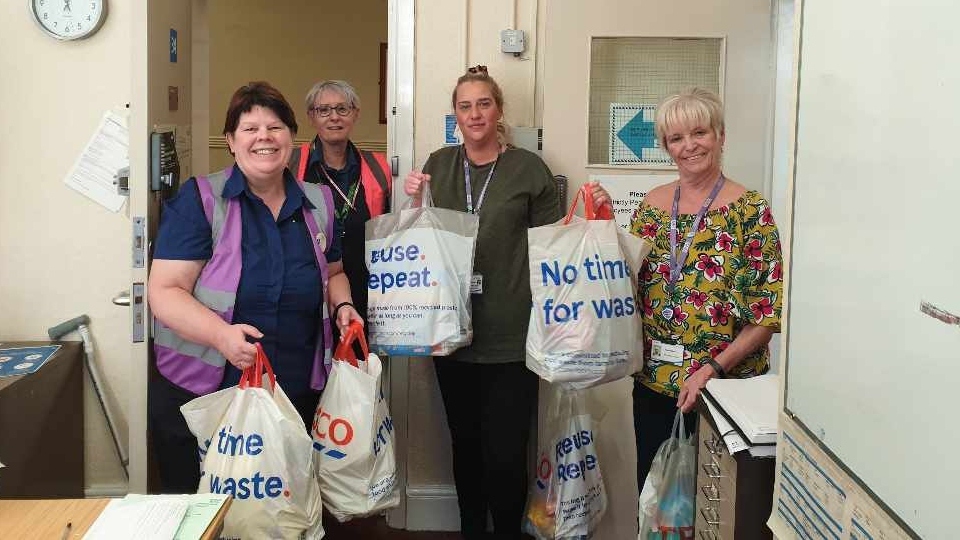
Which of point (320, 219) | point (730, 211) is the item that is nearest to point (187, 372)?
point (320, 219)

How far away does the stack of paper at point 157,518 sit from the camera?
147 cm

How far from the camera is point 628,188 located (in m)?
3.02

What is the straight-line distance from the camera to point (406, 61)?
3107 mm

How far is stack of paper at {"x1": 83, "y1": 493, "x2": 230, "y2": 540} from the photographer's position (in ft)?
Result: 4.83

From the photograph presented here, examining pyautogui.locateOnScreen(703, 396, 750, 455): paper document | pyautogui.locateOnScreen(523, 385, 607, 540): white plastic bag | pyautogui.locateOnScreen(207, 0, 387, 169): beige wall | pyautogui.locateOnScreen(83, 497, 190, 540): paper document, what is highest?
pyautogui.locateOnScreen(207, 0, 387, 169): beige wall

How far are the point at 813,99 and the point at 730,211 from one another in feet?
2.22

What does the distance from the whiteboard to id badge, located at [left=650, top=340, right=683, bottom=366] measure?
658 millimetres

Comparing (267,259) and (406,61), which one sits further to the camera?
(406,61)

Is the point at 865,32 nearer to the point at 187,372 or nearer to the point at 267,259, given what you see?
the point at 267,259

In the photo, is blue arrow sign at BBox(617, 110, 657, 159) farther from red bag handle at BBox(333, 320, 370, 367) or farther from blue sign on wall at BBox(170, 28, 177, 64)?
blue sign on wall at BBox(170, 28, 177, 64)

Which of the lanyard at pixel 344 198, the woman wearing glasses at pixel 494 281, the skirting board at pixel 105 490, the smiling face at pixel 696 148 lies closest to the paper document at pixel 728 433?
the smiling face at pixel 696 148

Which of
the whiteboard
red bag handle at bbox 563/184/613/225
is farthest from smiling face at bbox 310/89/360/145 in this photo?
the whiteboard

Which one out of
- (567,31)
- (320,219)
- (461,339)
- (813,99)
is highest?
(567,31)

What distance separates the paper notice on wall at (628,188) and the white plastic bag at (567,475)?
64cm
